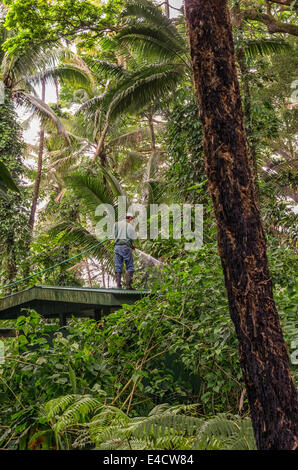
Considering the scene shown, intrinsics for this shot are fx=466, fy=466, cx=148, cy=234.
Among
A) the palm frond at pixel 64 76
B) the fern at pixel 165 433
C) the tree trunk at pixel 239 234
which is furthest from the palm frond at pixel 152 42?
the fern at pixel 165 433

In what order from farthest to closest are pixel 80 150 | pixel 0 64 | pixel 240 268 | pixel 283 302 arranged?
pixel 80 150, pixel 0 64, pixel 283 302, pixel 240 268

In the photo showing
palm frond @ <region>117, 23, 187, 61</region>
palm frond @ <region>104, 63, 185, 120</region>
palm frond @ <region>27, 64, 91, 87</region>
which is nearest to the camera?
palm frond @ <region>117, 23, 187, 61</region>

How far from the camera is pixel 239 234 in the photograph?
345cm

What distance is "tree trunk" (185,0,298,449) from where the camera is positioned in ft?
10.5

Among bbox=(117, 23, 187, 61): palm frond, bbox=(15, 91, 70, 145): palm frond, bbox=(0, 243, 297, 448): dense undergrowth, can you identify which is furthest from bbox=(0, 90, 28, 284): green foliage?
bbox=(0, 243, 297, 448): dense undergrowth

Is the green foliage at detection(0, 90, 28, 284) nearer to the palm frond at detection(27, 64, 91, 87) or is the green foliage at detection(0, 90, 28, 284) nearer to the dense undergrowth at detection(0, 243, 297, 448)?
the palm frond at detection(27, 64, 91, 87)

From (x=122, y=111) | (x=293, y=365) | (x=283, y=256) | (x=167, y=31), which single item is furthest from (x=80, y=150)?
(x=293, y=365)

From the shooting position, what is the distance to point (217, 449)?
3.52 metres

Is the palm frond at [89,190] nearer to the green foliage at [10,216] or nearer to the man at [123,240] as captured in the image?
the green foliage at [10,216]

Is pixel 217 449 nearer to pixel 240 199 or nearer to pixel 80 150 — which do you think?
pixel 240 199

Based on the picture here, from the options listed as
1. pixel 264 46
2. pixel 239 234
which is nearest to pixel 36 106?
pixel 264 46

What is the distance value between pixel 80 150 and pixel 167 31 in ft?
33.9

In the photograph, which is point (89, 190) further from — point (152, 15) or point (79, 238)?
point (152, 15)

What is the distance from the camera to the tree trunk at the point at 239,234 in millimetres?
3215
